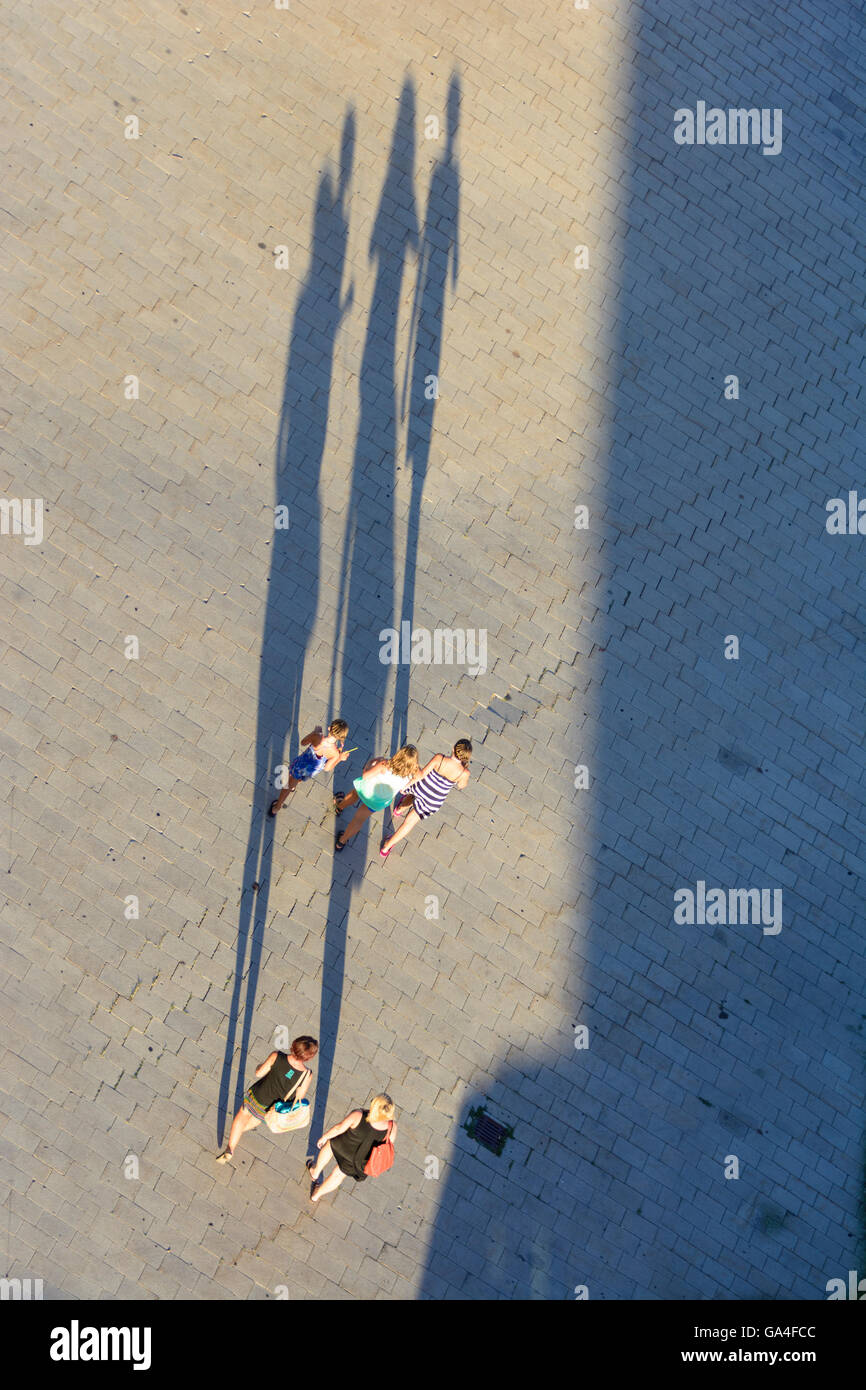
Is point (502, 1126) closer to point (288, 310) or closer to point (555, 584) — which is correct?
point (555, 584)

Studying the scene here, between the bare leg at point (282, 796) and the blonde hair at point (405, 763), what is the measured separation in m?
1.19

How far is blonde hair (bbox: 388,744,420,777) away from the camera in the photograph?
10.5 metres

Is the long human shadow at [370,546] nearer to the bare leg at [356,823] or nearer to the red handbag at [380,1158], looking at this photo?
the bare leg at [356,823]

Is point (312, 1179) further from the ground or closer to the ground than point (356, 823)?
closer to the ground

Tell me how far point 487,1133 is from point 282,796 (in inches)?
141

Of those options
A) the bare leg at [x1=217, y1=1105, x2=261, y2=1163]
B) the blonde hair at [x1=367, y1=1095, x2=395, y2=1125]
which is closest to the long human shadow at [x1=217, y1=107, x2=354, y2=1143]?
the bare leg at [x1=217, y1=1105, x2=261, y2=1163]

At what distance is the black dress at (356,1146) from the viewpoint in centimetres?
1001

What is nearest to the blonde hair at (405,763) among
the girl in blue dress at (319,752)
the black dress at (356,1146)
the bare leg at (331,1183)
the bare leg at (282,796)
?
the girl in blue dress at (319,752)

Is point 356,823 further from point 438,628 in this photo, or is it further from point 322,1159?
point 322,1159

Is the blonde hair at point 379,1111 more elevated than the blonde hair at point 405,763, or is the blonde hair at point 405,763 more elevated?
the blonde hair at point 405,763

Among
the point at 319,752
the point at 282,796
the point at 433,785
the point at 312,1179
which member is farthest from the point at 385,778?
the point at 312,1179

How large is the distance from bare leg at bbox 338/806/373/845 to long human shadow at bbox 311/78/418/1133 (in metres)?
0.18

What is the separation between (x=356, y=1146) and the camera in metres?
10.1

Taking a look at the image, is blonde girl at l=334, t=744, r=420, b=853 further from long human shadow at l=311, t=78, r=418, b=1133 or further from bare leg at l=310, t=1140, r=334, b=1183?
bare leg at l=310, t=1140, r=334, b=1183
